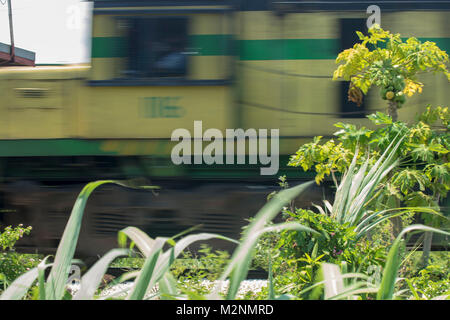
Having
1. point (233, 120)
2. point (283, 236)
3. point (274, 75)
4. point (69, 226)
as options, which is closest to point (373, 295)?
point (283, 236)

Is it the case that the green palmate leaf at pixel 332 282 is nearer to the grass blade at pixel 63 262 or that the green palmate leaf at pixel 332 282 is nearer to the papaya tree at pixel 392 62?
the grass blade at pixel 63 262

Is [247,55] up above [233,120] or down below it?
above

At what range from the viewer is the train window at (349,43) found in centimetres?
496

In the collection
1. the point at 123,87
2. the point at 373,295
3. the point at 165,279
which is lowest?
the point at 373,295

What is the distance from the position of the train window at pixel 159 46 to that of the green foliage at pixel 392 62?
2084 millimetres

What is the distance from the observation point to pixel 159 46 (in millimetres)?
4891

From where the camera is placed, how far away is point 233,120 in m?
4.94

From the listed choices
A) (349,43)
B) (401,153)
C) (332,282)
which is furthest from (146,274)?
(349,43)

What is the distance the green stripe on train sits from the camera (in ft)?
16.2

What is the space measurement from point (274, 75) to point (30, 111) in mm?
3052

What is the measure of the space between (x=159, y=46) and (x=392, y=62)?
262 centimetres

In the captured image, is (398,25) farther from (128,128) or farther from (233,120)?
(128,128)

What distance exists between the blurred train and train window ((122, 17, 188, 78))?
12mm

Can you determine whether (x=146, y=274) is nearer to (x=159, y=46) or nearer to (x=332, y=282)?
(x=332, y=282)
